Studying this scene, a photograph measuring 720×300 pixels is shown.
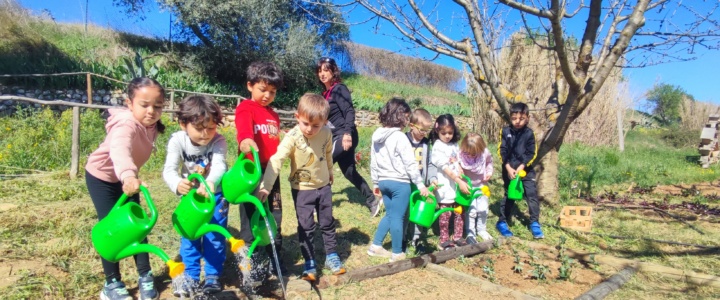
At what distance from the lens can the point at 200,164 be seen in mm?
2518

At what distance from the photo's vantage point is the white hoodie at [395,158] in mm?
3258

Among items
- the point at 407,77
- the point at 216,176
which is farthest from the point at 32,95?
the point at 407,77

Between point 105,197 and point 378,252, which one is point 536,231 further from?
point 105,197

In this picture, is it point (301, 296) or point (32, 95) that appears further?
point (32, 95)

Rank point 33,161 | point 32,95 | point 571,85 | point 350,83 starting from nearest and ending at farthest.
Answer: point 571,85, point 33,161, point 32,95, point 350,83

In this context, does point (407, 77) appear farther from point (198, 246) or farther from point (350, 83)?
point (198, 246)

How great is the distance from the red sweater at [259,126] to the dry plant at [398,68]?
803 inches

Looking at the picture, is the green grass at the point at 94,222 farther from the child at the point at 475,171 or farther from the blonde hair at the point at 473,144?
the blonde hair at the point at 473,144

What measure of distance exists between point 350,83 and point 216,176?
19.0 meters

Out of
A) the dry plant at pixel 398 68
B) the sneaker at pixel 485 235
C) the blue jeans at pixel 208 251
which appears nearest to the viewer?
the blue jeans at pixel 208 251

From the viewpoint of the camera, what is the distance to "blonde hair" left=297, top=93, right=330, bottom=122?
2625 millimetres

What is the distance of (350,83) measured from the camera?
2111 centimetres

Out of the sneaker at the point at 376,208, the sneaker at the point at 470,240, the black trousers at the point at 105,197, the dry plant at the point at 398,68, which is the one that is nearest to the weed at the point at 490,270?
the sneaker at the point at 470,240

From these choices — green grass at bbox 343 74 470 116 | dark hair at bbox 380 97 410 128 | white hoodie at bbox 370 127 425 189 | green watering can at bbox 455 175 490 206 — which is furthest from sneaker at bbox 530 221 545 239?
green grass at bbox 343 74 470 116
